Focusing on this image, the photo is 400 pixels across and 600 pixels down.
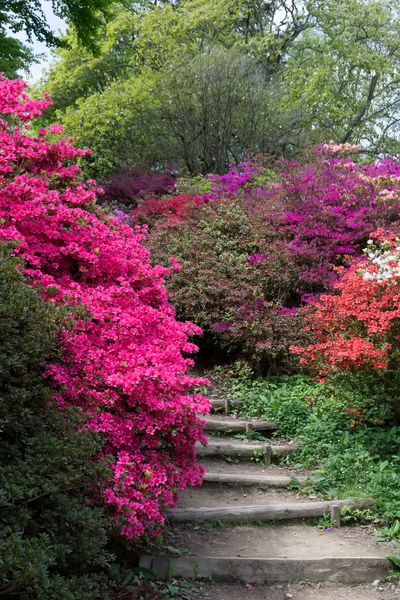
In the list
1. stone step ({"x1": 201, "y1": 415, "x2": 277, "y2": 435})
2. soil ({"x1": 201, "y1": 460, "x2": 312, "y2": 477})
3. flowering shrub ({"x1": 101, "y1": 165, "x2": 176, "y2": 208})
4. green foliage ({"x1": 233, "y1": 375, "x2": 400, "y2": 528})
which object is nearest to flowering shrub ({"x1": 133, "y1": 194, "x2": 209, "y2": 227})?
flowering shrub ({"x1": 101, "y1": 165, "x2": 176, "y2": 208})

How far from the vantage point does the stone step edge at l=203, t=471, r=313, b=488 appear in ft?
16.1

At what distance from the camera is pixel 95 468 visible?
2773 millimetres

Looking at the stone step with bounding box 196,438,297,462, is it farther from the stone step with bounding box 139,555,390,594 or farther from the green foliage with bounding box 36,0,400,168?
the green foliage with bounding box 36,0,400,168

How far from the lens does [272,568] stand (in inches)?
153

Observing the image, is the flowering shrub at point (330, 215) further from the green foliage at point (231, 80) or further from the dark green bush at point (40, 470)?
the dark green bush at point (40, 470)

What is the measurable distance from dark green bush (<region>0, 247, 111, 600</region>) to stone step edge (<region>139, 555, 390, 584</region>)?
0.89 m

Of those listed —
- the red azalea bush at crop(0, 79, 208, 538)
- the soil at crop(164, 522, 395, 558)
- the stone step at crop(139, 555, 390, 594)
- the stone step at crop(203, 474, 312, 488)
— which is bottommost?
the stone step at crop(139, 555, 390, 594)

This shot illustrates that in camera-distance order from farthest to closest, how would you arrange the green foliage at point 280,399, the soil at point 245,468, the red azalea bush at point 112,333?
the green foliage at point 280,399 < the soil at point 245,468 < the red azalea bush at point 112,333

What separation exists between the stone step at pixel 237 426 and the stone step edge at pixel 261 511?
1.29 m

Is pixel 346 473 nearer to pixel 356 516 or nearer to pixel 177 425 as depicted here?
pixel 356 516

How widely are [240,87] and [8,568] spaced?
12581 millimetres

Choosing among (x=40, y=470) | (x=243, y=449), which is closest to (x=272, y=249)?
(x=243, y=449)

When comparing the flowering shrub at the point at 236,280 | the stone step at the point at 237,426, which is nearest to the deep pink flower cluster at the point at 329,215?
the flowering shrub at the point at 236,280

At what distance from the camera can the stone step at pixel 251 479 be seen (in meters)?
4.90
